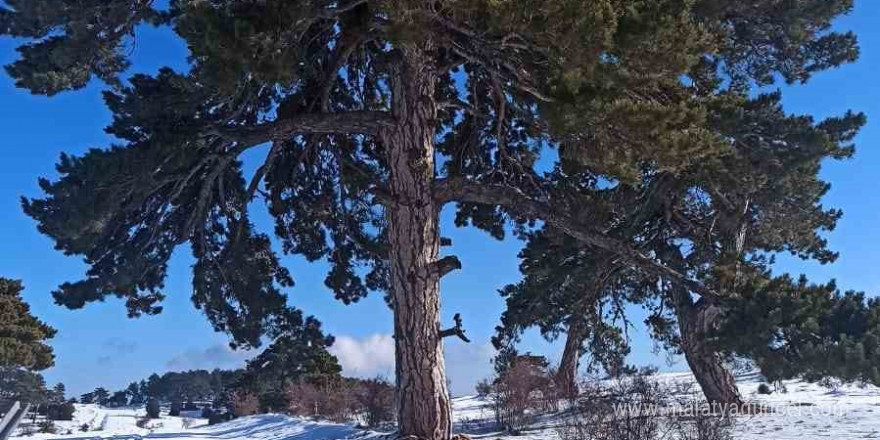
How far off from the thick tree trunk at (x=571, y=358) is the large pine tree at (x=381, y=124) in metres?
3.08

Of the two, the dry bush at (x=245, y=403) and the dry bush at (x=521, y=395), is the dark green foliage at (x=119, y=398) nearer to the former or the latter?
the dry bush at (x=245, y=403)

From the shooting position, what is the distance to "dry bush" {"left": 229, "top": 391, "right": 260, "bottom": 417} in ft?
104

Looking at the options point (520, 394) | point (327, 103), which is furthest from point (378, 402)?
point (327, 103)

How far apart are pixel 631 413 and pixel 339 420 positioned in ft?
48.3

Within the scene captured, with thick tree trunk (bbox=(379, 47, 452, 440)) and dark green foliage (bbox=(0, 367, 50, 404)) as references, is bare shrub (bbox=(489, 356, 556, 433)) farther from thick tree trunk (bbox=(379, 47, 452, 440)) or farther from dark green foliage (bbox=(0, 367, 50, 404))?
dark green foliage (bbox=(0, 367, 50, 404))

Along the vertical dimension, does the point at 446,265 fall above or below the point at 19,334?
below

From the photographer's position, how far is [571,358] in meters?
15.6

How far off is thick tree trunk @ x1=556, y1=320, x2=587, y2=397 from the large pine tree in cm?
308

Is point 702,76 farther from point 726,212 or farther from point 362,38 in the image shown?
point 362,38

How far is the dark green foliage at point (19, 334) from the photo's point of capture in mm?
23547

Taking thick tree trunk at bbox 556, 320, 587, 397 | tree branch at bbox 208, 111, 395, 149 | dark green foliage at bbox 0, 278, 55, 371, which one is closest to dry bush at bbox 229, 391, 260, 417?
dark green foliage at bbox 0, 278, 55, 371

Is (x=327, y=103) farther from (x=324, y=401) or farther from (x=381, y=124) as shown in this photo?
(x=324, y=401)

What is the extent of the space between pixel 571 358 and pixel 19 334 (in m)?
20.9

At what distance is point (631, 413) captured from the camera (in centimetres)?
891
